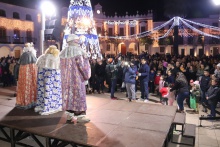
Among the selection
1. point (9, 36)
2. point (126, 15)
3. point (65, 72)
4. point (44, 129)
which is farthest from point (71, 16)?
point (126, 15)

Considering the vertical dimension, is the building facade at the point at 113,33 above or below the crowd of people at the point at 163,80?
above

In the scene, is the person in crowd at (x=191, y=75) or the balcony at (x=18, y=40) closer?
the person in crowd at (x=191, y=75)

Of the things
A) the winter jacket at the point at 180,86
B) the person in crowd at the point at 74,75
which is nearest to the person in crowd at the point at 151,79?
the winter jacket at the point at 180,86

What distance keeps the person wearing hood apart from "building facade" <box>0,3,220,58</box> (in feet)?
70.6

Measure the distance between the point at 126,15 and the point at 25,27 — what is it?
16553mm

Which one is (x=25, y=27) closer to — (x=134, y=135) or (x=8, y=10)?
(x=8, y=10)

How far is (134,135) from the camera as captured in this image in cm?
414

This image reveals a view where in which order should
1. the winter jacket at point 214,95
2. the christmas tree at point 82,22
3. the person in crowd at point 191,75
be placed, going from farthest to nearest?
the christmas tree at point 82,22
the person in crowd at point 191,75
the winter jacket at point 214,95

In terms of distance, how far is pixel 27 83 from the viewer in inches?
235

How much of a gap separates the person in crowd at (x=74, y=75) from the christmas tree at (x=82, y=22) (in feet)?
22.6

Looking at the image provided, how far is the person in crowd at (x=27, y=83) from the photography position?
597 centimetres

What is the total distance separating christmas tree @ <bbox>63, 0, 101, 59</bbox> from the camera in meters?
11.3

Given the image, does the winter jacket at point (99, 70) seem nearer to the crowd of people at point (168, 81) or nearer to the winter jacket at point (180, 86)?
the crowd of people at point (168, 81)

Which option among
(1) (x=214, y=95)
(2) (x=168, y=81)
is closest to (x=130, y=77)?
(2) (x=168, y=81)
